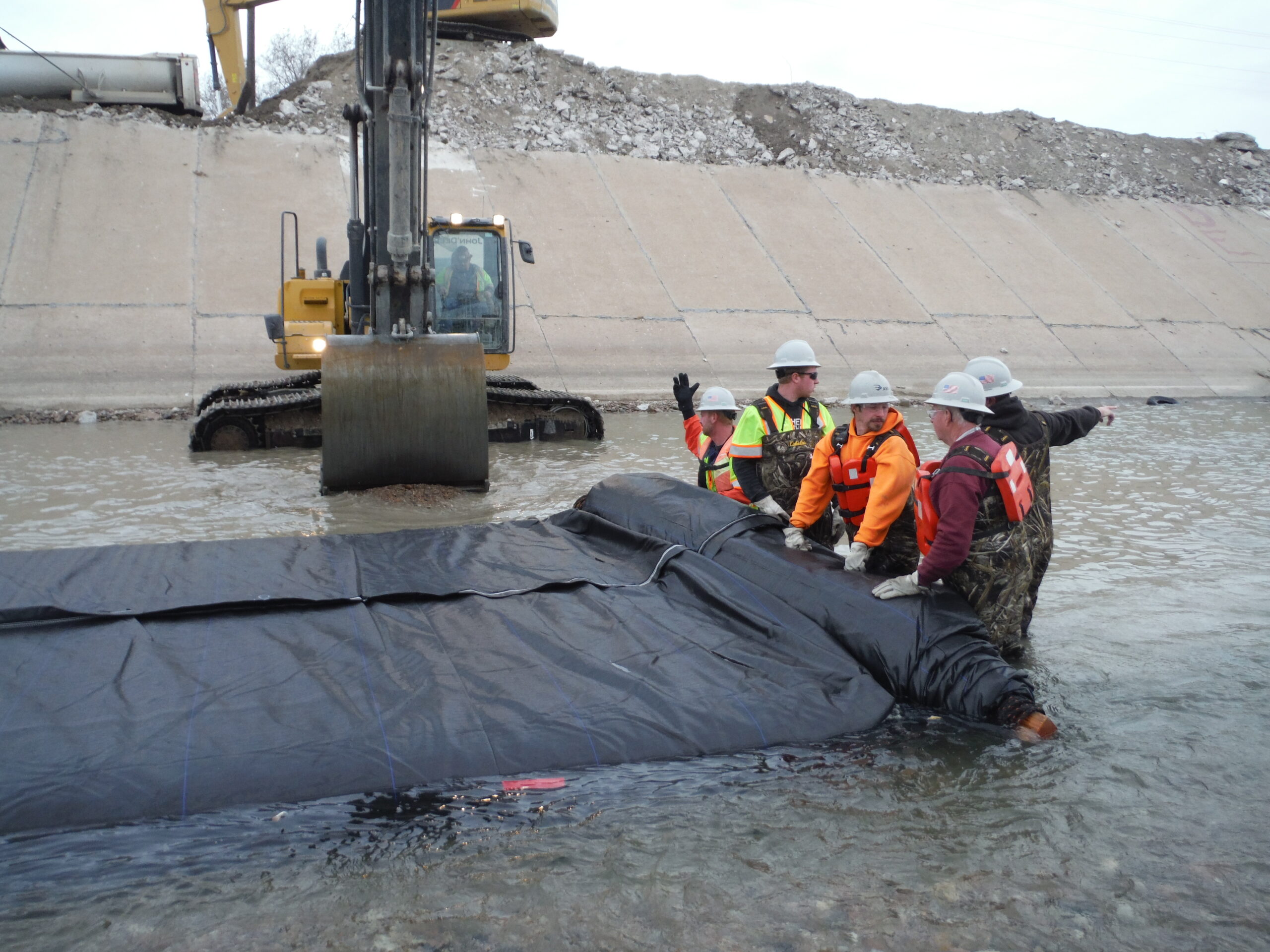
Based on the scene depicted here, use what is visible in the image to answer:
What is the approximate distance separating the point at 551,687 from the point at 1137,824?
2.14 m

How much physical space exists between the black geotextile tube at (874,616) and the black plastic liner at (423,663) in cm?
1

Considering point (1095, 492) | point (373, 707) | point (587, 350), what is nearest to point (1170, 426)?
point (1095, 492)

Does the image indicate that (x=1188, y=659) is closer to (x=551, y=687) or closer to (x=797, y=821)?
(x=797, y=821)

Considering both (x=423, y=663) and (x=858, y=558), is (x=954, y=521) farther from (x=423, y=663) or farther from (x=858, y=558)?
(x=423, y=663)

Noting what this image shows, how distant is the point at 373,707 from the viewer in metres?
3.73

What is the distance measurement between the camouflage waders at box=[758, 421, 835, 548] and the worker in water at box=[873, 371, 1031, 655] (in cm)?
123

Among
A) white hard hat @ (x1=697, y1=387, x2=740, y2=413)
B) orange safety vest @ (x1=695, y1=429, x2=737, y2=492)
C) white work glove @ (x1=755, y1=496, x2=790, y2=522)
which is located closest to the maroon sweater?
white work glove @ (x1=755, y1=496, x2=790, y2=522)

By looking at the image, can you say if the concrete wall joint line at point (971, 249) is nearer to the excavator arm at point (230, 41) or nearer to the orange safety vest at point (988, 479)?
the excavator arm at point (230, 41)

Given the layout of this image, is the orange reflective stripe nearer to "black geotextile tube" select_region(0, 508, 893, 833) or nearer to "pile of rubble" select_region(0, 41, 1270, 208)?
"black geotextile tube" select_region(0, 508, 893, 833)

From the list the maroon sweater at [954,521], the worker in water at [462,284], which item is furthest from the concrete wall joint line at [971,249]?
the maroon sweater at [954,521]

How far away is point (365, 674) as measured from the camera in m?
4.02

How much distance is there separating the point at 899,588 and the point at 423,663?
6.74ft

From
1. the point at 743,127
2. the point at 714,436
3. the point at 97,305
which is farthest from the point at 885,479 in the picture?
the point at 743,127

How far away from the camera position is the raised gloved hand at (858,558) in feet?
15.4
